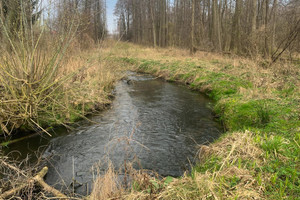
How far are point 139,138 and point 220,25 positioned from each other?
18.0 meters

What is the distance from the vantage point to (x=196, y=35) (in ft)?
67.5

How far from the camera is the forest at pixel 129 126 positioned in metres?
2.85

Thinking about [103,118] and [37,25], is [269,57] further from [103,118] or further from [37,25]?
[37,25]

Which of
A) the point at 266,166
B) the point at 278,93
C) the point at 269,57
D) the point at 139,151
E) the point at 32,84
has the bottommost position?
the point at 139,151

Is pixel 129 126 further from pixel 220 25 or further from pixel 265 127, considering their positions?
pixel 220 25

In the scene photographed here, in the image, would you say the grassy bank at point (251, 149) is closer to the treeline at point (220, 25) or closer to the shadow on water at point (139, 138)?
the shadow on water at point (139, 138)

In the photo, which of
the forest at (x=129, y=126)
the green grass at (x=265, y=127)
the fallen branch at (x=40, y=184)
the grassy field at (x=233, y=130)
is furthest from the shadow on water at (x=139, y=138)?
the green grass at (x=265, y=127)

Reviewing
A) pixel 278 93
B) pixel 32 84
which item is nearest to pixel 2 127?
pixel 32 84

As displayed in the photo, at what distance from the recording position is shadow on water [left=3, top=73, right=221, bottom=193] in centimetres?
402

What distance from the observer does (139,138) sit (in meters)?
5.34

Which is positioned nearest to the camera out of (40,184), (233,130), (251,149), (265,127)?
(40,184)

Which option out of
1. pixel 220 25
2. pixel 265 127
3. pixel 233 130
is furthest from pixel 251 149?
pixel 220 25

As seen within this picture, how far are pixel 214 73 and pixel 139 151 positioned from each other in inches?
288

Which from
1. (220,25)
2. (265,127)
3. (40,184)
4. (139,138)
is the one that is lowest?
(139,138)
